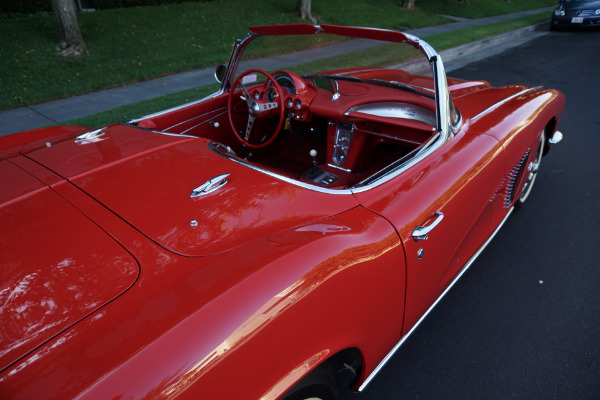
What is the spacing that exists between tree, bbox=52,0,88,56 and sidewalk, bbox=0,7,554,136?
5.72 ft

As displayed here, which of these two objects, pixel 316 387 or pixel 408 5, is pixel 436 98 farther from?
pixel 408 5

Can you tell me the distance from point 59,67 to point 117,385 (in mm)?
7653

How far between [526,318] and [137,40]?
29.0ft

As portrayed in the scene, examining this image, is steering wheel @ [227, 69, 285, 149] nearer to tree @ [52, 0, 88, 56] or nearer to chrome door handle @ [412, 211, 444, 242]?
chrome door handle @ [412, 211, 444, 242]

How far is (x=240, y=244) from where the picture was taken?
1.46 metres

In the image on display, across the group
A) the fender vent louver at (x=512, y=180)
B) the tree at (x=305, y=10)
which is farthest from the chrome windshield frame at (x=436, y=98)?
the tree at (x=305, y=10)

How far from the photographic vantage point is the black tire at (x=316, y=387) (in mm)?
1306

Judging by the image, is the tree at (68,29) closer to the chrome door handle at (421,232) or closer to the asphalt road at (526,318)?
the asphalt road at (526,318)

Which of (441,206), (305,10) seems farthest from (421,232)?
(305,10)

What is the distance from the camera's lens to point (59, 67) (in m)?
7.10

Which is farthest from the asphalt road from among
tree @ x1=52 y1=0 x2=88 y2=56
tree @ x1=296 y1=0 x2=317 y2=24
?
tree @ x1=296 y1=0 x2=317 y2=24

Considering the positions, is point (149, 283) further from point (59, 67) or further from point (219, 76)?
point (59, 67)

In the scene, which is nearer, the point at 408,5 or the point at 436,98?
the point at 436,98

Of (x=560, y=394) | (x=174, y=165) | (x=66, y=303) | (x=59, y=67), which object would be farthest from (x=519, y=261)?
(x=59, y=67)
